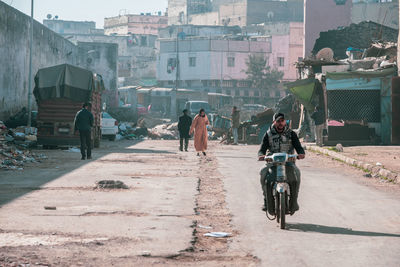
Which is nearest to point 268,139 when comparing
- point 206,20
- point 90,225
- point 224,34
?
point 90,225

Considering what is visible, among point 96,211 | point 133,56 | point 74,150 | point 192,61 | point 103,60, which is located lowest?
point 74,150

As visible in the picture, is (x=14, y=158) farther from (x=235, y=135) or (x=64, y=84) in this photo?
(x=235, y=135)

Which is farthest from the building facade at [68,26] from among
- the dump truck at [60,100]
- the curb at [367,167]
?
the curb at [367,167]

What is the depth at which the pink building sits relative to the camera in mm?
123500

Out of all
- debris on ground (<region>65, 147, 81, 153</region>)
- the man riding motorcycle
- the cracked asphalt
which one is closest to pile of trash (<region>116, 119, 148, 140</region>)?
debris on ground (<region>65, 147, 81, 153</region>)

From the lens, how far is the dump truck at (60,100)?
26125 mm

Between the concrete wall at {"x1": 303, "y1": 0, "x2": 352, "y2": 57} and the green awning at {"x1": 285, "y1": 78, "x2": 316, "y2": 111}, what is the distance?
113 ft

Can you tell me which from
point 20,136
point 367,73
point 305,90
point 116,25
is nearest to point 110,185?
point 20,136

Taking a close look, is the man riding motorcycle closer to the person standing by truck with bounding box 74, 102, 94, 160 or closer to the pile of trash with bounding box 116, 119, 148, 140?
the person standing by truck with bounding box 74, 102, 94, 160

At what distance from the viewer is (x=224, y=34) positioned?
102 metres

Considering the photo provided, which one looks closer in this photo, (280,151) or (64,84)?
(280,151)

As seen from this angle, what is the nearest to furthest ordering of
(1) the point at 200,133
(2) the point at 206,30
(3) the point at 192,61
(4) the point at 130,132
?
(1) the point at 200,133
(4) the point at 130,132
(3) the point at 192,61
(2) the point at 206,30

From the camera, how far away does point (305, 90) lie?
32781 millimetres

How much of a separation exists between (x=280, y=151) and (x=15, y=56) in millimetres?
27203
